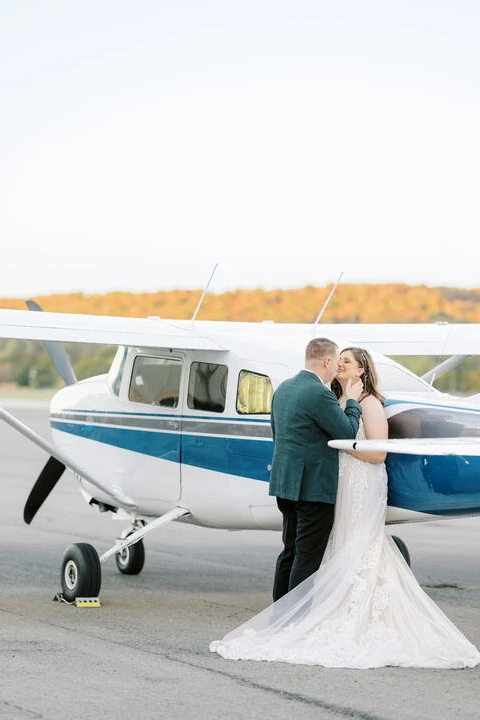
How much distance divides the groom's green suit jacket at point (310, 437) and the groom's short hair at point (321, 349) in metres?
0.11

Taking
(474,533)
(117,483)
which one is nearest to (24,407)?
Answer: (474,533)

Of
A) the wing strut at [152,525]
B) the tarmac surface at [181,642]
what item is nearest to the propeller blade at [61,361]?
the tarmac surface at [181,642]

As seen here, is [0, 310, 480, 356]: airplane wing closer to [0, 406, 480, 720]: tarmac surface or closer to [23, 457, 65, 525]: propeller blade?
[0, 406, 480, 720]: tarmac surface

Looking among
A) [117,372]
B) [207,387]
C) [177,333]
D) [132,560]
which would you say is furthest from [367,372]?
[132,560]

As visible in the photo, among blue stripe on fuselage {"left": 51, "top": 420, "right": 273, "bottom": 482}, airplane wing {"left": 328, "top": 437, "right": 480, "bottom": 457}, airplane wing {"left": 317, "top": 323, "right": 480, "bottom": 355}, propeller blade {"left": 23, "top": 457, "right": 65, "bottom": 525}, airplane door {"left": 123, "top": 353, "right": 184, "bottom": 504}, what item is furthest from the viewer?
propeller blade {"left": 23, "top": 457, "right": 65, "bottom": 525}

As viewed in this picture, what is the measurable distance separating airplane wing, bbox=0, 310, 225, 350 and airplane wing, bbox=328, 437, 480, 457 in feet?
6.14

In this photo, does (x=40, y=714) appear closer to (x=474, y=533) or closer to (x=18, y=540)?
(x=18, y=540)

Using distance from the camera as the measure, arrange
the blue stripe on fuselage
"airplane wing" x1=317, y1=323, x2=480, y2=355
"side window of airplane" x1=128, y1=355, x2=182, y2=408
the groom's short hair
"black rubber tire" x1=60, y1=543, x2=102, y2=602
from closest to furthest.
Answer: the groom's short hair → the blue stripe on fuselage → "black rubber tire" x1=60, y1=543, x2=102, y2=602 → "side window of airplane" x1=128, y1=355, x2=182, y2=408 → "airplane wing" x1=317, y1=323, x2=480, y2=355

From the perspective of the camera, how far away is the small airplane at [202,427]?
23.3ft

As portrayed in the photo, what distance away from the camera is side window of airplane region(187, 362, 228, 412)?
8.49 m

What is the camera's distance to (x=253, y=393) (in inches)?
325

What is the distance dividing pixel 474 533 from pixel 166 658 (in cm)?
804

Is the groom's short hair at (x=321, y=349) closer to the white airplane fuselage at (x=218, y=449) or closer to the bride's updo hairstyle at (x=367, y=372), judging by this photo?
the bride's updo hairstyle at (x=367, y=372)

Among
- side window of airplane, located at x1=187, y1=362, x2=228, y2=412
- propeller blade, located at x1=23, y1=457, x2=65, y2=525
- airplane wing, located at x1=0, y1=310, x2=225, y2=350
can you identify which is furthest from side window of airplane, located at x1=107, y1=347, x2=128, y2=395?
propeller blade, located at x1=23, y1=457, x2=65, y2=525
